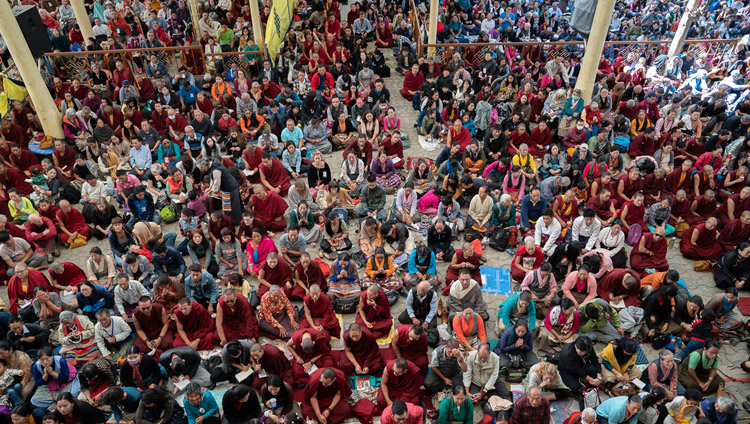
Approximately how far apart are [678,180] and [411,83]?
256 inches

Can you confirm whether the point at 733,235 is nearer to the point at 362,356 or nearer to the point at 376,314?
the point at 376,314

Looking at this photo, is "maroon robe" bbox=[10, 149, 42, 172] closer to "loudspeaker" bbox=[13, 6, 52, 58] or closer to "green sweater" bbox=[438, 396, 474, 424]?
"loudspeaker" bbox=[13, 6, 52, 58]

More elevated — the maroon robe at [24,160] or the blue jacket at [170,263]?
the maroon robe at [24,160]

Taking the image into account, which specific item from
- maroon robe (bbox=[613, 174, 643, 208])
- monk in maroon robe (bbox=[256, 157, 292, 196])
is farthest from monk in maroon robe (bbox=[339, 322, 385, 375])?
maroon robe (bbox=[613, 174, 643, 208])

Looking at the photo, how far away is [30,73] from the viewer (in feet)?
35.0

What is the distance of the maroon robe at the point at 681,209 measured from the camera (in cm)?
912

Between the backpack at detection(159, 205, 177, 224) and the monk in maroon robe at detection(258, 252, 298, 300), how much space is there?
102 inches

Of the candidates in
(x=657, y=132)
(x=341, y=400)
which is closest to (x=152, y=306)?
(x=341, y=400)

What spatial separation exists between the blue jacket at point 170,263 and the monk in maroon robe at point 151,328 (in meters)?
0.94

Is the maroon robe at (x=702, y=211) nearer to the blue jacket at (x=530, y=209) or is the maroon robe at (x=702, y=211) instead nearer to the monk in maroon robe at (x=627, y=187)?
the monk in maroon robe at (x=627, y=187)

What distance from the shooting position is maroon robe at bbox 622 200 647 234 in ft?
28.6

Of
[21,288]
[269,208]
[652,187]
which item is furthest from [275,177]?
[652,187]

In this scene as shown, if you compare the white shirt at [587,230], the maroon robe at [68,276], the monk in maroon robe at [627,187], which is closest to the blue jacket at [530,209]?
the white shirt at [587,230]

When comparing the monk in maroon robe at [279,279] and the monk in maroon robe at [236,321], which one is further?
the monk in maroon robe at [279,279]
